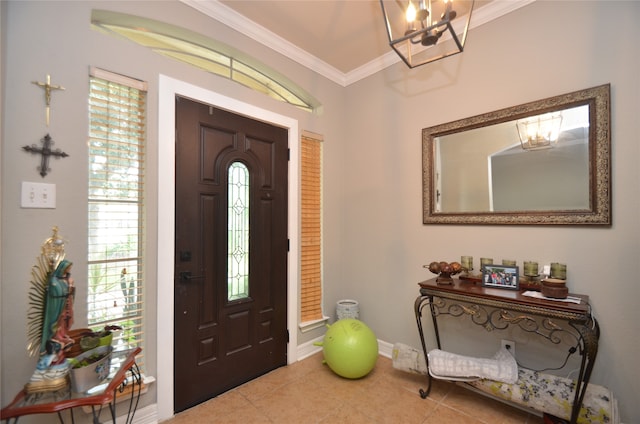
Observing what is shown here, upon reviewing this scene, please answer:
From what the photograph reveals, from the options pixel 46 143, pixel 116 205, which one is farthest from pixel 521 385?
pixel 46 143

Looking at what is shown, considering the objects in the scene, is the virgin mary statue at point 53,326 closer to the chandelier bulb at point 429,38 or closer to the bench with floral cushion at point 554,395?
the chandelier bulb at point 429,38

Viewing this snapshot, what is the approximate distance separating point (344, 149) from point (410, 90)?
913 mm

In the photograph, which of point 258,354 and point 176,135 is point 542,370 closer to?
point 258,354

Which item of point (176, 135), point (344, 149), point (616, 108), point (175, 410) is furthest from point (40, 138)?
point (616, 108)

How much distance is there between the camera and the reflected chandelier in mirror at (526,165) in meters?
1.72

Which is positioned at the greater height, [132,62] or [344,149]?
[132,62]

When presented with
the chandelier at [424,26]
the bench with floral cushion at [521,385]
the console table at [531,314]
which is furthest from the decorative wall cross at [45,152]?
the bench with floral cushion at [521,385]

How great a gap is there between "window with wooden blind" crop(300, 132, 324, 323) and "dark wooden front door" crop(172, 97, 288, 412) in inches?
9.3

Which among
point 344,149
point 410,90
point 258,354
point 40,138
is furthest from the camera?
point 344,149

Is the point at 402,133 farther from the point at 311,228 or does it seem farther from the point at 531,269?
the point at 531,269

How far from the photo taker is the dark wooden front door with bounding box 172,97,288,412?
6.41 ft

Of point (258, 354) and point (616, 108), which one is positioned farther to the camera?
point (258, 354)

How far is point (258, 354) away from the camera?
238 cm

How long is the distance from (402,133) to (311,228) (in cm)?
129
